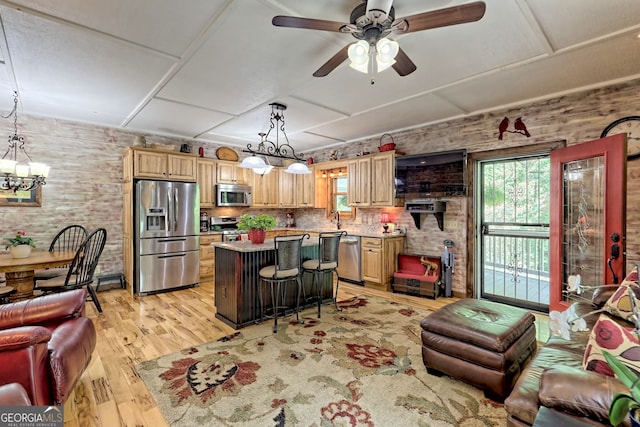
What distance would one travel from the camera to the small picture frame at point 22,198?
4312 mm

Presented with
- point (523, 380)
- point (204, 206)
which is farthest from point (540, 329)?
point (204, 206)

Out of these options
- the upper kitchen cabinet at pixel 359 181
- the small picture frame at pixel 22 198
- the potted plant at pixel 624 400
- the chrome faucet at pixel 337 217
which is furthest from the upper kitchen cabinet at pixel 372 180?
the small picture frame at pixel 22 198

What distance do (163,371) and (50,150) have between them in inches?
166

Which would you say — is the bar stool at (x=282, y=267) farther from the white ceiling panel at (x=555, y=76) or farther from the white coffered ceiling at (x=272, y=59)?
the white ceiling panel at (x=555, y=76)

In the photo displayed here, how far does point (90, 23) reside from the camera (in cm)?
227

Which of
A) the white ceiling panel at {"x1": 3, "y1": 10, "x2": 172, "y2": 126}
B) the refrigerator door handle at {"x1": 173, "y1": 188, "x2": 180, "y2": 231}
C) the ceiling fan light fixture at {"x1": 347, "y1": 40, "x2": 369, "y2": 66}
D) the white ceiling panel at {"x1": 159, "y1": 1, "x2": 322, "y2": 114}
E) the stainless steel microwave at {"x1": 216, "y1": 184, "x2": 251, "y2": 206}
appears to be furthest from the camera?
the stainless steel microwave at {"x1": 216, "y1": 184, "x2": 251, "y2": 206}

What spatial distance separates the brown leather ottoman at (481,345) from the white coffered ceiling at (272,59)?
2.31 metres

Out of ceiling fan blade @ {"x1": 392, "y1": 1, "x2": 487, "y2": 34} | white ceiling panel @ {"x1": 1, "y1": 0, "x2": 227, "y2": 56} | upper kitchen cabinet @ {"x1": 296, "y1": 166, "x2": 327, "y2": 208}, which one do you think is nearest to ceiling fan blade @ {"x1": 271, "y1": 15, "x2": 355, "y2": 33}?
ceiling fan blade @ {"x1": 392, "y1": 1, "x2": 487, "y2": 34}

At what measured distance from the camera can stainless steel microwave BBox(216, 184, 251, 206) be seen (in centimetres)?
605

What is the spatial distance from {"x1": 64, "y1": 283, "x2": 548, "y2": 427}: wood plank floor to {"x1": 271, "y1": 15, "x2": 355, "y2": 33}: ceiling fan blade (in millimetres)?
2651

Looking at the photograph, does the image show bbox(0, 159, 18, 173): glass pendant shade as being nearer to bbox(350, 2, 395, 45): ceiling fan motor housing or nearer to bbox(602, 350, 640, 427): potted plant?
bbox(350, 2, 395, 45): ceiling fan motor housing

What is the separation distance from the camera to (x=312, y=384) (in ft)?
7.66

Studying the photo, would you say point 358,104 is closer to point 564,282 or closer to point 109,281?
point 564,282

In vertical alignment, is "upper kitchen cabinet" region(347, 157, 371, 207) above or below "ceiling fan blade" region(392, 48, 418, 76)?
→ below
